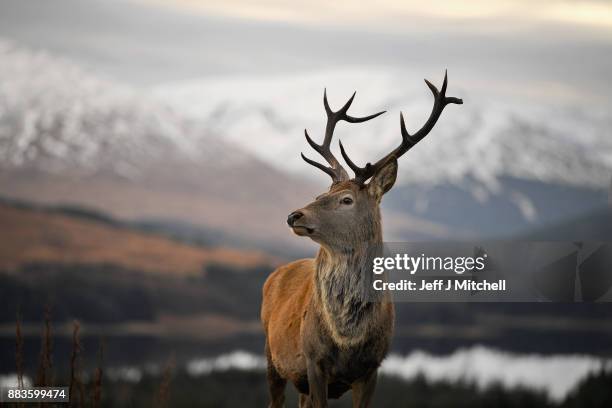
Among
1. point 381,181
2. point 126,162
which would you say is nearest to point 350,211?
point 381,181

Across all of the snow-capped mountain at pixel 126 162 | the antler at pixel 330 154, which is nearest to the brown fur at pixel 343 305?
the antler at pixel 330 154

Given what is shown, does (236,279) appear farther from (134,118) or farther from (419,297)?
(134,118)

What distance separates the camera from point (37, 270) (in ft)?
232

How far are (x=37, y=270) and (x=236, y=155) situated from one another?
323 feet

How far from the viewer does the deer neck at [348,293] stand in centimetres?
923

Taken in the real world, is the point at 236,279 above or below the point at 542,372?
above

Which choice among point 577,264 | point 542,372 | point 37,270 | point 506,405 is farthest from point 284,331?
point 37,270

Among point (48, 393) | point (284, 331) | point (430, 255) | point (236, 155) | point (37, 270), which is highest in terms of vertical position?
point (236, 155)

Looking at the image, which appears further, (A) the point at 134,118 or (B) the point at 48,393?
(A) the point at 134,118

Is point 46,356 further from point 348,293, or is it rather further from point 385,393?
point 385,393

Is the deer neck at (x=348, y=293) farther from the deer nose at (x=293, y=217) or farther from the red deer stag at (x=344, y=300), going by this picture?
the deer nose at (x=293, y=217)

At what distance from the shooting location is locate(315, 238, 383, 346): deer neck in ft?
30.3

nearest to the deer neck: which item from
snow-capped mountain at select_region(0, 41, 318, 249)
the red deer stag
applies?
the red deer stag

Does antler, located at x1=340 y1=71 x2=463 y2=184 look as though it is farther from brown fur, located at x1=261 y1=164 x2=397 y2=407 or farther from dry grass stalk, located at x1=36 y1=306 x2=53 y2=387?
dry grass stalk, located at x1=36 y1=306 x2=53 y2=387
